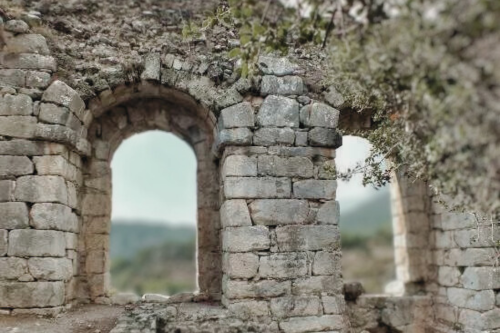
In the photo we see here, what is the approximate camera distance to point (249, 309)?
6168mm

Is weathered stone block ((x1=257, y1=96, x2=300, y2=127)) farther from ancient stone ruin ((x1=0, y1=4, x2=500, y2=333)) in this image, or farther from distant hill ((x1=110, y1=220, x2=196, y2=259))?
distant hill ((x1=110, y1=220, x2=196, y2=259))

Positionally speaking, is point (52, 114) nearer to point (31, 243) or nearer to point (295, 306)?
point (31, 243)

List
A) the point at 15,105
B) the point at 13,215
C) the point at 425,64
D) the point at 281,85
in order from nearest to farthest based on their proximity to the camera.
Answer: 1. the point at 425,64
2. the point at 13,215
3. the point at 15,105
4. the point at 281,85

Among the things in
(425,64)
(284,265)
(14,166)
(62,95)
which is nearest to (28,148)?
(14,166)

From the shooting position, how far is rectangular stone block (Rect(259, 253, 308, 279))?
6.26 m

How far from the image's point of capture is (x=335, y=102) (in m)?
6.90

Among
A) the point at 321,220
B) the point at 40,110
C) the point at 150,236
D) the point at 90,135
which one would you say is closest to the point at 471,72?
the point at 321,220

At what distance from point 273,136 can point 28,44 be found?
3.45 m

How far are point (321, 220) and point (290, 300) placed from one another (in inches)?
43.2

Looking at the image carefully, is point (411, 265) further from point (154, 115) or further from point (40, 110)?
point (40, 110)

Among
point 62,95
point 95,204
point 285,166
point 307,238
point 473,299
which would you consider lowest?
point 473,299

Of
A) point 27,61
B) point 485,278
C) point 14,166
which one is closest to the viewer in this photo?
point 14,166

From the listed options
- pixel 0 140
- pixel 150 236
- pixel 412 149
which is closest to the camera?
pixel 412 149

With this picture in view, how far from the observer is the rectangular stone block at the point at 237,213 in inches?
249
